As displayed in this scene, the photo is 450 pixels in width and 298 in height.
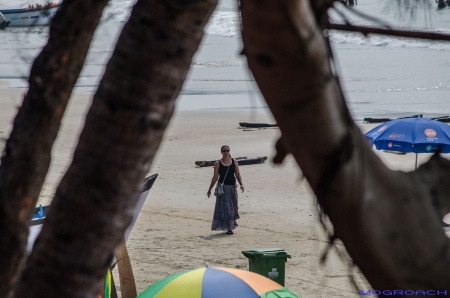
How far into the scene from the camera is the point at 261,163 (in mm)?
17844

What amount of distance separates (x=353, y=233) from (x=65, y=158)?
16.4 metres

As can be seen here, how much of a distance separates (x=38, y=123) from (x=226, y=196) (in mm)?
8157

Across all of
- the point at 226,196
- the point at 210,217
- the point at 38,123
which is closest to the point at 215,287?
the point at 38,123

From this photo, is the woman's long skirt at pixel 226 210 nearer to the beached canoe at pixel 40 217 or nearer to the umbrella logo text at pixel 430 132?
the beached canoe at pixel 40 217

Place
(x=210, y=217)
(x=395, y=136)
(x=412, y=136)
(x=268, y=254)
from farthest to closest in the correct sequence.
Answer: (x=210, y=217) → (x=395, y=136) → (x=412, y=136) → (x=268, y=254)

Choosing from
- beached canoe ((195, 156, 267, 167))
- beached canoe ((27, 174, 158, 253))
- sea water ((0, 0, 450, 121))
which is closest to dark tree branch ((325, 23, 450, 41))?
beached canoe ((27, 174, 158, 253))

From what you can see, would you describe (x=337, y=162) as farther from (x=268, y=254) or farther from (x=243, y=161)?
(x=243, y=161)

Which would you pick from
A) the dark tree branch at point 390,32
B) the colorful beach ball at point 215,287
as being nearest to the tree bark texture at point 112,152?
the dark tree branch at point 390,32

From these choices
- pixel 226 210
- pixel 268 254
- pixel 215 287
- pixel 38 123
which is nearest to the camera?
pixel 38 123

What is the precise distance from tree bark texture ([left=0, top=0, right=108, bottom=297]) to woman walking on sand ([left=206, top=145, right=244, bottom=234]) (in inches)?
308

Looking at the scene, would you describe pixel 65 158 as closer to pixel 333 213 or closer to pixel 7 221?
pixel 7 221

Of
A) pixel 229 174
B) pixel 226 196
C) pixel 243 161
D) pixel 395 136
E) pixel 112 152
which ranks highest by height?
pixel 112 152

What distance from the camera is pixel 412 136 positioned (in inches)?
439

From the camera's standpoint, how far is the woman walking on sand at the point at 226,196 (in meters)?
11.4
